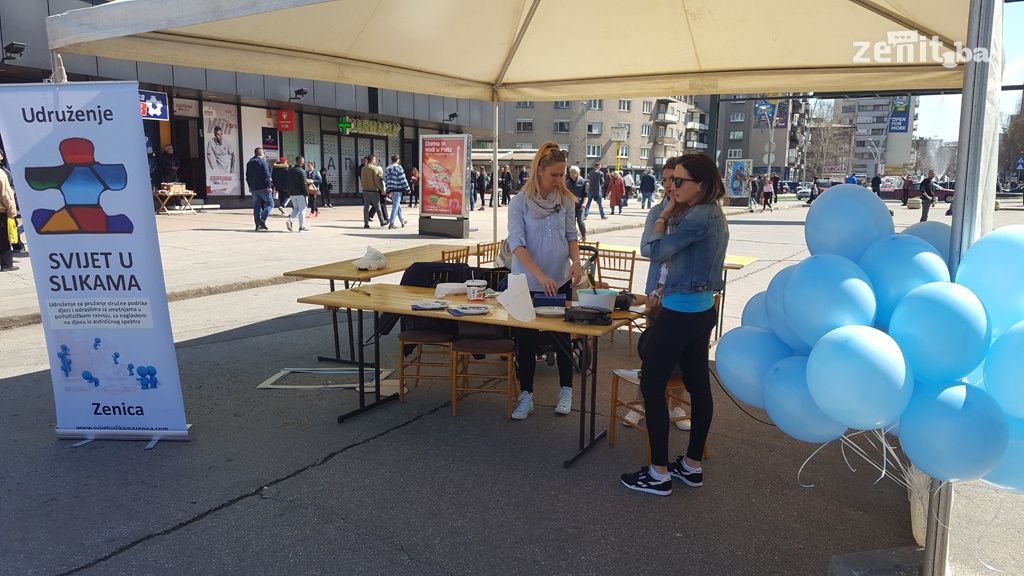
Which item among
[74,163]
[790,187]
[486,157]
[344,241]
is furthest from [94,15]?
[790,187]

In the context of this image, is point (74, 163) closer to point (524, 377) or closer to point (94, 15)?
point (94, 15)

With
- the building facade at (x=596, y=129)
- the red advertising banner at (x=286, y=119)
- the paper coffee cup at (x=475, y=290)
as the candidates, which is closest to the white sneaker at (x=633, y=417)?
the paper coffee cup at (x=475, y=290)

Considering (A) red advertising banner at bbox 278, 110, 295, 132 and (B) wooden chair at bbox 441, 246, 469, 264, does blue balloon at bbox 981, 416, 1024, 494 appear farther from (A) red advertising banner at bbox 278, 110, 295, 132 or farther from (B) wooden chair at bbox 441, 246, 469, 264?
(A) red advertising banner at bbox 278, 110, 295, 132

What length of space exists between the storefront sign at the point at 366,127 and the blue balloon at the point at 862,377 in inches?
1030

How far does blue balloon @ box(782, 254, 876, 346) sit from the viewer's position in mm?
2164

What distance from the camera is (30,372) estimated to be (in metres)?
5.62

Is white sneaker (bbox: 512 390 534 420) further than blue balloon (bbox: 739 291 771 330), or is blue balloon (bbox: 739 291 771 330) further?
white sneaker (bbox: 512 390 534 420)

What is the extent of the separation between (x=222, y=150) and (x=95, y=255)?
65.7 ft

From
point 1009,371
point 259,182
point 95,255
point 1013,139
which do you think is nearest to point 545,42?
point 95,255

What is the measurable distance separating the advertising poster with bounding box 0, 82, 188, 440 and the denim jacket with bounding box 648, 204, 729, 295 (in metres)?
3.02

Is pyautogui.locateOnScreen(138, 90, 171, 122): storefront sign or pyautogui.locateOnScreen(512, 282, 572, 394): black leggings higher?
pyautogui.locateOnScreen(138, 90, 171, 122): storefront sign

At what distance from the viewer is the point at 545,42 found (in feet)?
21.3

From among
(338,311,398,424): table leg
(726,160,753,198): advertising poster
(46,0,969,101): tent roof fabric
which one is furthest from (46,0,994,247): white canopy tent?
(726,160,753,198): advertising poster

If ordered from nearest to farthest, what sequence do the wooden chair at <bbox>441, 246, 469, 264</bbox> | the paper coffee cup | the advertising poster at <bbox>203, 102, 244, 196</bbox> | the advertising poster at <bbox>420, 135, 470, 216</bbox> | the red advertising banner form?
the paper coffee cup, the wooden chair at <bbox>441, 246, 469, 264</bbox>, the advertising poster at <bbox>420, 135, 470, 216</bbox>, the advertising poster at <bbox>203, 102, 244, 196</bbox>, the red advertising banner
